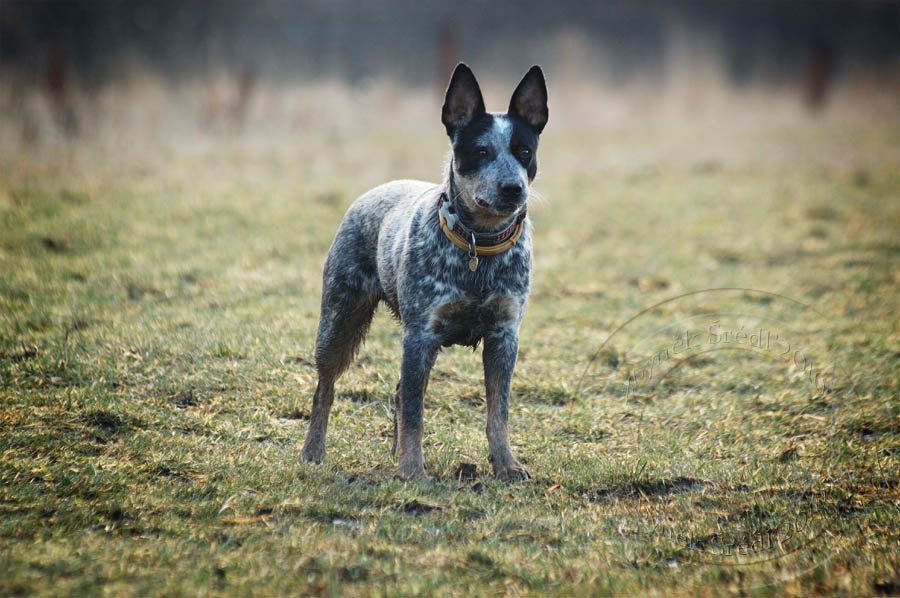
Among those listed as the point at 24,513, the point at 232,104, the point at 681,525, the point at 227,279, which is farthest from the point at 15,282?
the point at 232,104

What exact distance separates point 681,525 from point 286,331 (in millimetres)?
3715

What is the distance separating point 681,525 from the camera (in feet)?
13.1

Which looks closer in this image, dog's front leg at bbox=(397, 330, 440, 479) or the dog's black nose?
the dog's black nose

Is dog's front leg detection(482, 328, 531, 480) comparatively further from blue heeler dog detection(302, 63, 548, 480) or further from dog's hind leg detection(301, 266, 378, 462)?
dog's hind leg detection(301, 266, 378, 462)

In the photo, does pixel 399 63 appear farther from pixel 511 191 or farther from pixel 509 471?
pixel 509 471

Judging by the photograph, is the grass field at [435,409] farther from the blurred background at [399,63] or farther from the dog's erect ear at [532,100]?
the blurred background at [399,63]

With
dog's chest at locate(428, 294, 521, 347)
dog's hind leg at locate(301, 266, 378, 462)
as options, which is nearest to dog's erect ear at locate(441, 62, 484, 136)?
dog's chest at locate(428, 294, 521, 347)

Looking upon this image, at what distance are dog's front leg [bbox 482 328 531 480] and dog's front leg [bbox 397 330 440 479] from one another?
326 mm

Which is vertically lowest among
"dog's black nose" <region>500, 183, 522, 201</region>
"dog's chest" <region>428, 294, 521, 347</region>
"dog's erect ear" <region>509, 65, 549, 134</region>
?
"dog's chest" <region>428, 294, 521, 347</region>

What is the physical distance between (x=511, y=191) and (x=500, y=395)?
1.12 metres

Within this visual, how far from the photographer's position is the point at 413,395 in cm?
438

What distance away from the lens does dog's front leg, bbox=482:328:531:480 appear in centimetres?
444

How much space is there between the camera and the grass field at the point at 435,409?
3.51m

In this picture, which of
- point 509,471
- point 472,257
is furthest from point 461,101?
point 509,471
